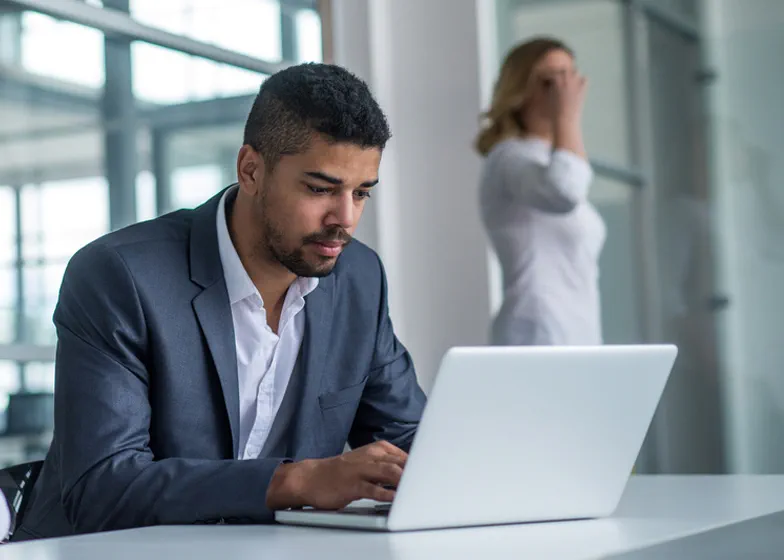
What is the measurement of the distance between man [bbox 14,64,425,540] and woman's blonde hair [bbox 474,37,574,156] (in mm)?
1371

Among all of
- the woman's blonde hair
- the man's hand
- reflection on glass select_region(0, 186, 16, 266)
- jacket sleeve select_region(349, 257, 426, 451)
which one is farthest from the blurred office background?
the man's hand

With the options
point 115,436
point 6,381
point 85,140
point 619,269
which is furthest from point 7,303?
point 619,269

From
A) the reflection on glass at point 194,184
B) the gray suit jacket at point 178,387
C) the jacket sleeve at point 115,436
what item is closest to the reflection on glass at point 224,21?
the reflection on glass at point 194,184

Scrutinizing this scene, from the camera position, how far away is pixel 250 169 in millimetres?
1881

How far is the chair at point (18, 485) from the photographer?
1.63 meters

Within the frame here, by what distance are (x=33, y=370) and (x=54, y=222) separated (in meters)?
0.36

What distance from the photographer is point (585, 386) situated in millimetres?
1259

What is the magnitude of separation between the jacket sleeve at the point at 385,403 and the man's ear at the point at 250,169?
29cm

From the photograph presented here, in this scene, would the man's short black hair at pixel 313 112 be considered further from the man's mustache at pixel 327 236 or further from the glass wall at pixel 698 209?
the glass wall at pixel 698 209

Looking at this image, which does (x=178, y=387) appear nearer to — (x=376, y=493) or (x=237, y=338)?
(x=237, y=338)

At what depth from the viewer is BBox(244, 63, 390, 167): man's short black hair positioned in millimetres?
1751

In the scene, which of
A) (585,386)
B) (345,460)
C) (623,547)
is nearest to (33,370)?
(345,460)

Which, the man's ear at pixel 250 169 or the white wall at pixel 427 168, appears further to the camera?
the white wall at pixel 427 168

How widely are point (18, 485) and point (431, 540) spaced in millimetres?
778
